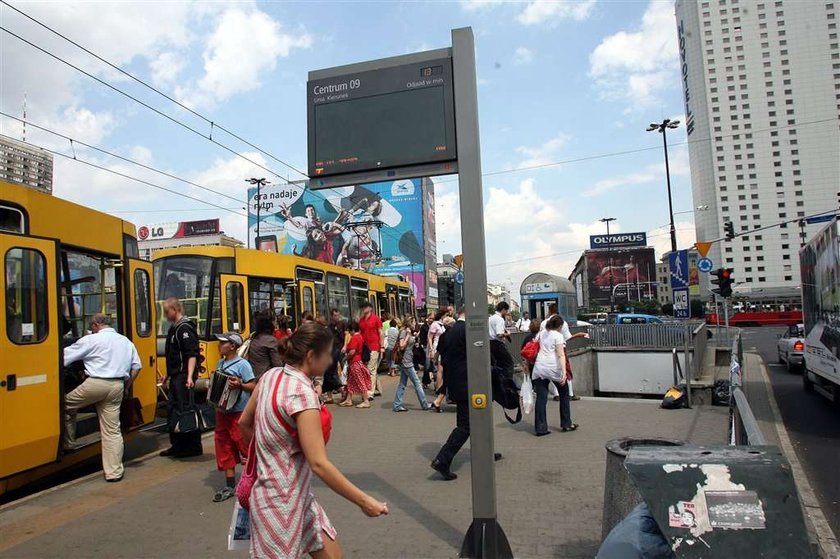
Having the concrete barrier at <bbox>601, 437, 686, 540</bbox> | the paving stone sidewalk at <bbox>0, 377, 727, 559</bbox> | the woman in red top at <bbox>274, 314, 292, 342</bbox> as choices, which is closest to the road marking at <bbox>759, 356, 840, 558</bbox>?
the concrete barrier at <bbox>601, 437, 686, 540</bbox>

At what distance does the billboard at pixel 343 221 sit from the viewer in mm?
60750

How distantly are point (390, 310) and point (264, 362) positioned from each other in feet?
54.6

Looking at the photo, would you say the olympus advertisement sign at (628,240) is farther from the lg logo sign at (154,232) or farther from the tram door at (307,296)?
the tram door at (307,296)

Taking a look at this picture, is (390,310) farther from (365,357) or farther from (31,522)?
(31,522)

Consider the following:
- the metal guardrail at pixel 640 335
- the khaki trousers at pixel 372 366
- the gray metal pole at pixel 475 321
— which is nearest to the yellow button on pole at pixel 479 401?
the gray metal pole at pixel 475 321

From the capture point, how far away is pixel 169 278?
36.8ft

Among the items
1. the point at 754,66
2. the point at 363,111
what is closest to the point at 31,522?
the point at 363,111

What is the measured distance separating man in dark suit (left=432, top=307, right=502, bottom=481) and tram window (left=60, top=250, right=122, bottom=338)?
449 centimetres

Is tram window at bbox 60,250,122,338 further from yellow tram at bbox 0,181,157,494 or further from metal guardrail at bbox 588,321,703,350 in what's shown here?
metal guardrail at bbox 588,321,703,350

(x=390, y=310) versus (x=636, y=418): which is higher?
(x=390, y=310)

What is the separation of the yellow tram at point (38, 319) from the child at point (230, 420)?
1.71 meters

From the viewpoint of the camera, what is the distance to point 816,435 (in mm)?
9117

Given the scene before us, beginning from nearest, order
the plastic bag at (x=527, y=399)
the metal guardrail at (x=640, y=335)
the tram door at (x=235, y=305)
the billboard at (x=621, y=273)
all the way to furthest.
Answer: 1. the plastic bag at (x=527, y=399)
2. the tram door at (x=235, y=305)
3. the metal guardrail at (x=640, y=335)
4. the billboard at (x=621, y=273)

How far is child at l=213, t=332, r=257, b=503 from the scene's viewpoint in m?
5.47
